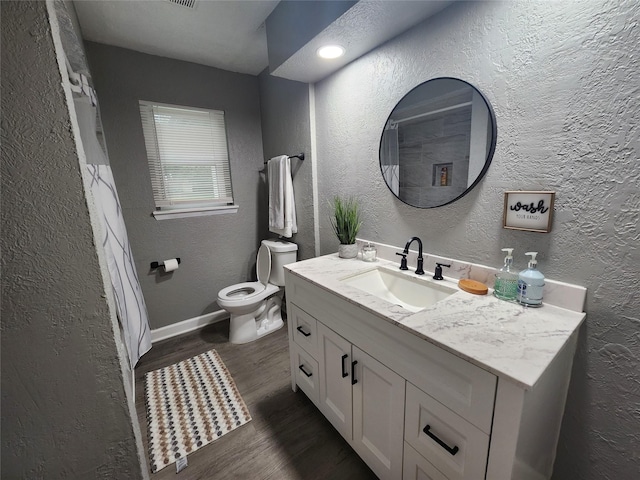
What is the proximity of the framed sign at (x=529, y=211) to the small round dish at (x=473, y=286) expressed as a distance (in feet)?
0.84

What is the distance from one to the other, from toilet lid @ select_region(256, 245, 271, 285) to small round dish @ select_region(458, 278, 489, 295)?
158cm

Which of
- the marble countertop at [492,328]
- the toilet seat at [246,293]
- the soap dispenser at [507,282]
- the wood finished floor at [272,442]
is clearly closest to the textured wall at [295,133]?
the toilet seat at [246,293]

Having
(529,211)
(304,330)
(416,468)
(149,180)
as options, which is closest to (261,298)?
(304,330)

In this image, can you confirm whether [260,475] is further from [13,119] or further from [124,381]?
[13,119]

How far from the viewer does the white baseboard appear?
228cm

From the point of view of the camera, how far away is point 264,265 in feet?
7.82

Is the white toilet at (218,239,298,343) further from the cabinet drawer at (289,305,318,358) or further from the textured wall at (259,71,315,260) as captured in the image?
the cabinet drawer at (289,305,318,358)

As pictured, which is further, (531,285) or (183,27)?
(183,27)

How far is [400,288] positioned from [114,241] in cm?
160

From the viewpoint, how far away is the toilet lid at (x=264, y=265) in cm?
231

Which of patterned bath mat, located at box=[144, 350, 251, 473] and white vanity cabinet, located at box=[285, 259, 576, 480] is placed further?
patterned bath mat, located at box=[144, 350, 251, 473]

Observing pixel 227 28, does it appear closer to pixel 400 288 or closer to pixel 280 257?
pixel 280 257

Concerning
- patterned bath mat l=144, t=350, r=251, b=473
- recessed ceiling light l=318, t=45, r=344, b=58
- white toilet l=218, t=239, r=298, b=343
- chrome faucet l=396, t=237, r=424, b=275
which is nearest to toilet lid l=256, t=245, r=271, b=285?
white toilet l=218, t=239, r=298, b=343

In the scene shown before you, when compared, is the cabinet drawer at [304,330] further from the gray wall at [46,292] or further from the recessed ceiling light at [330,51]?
the recessed ceiling light at [330,51]
